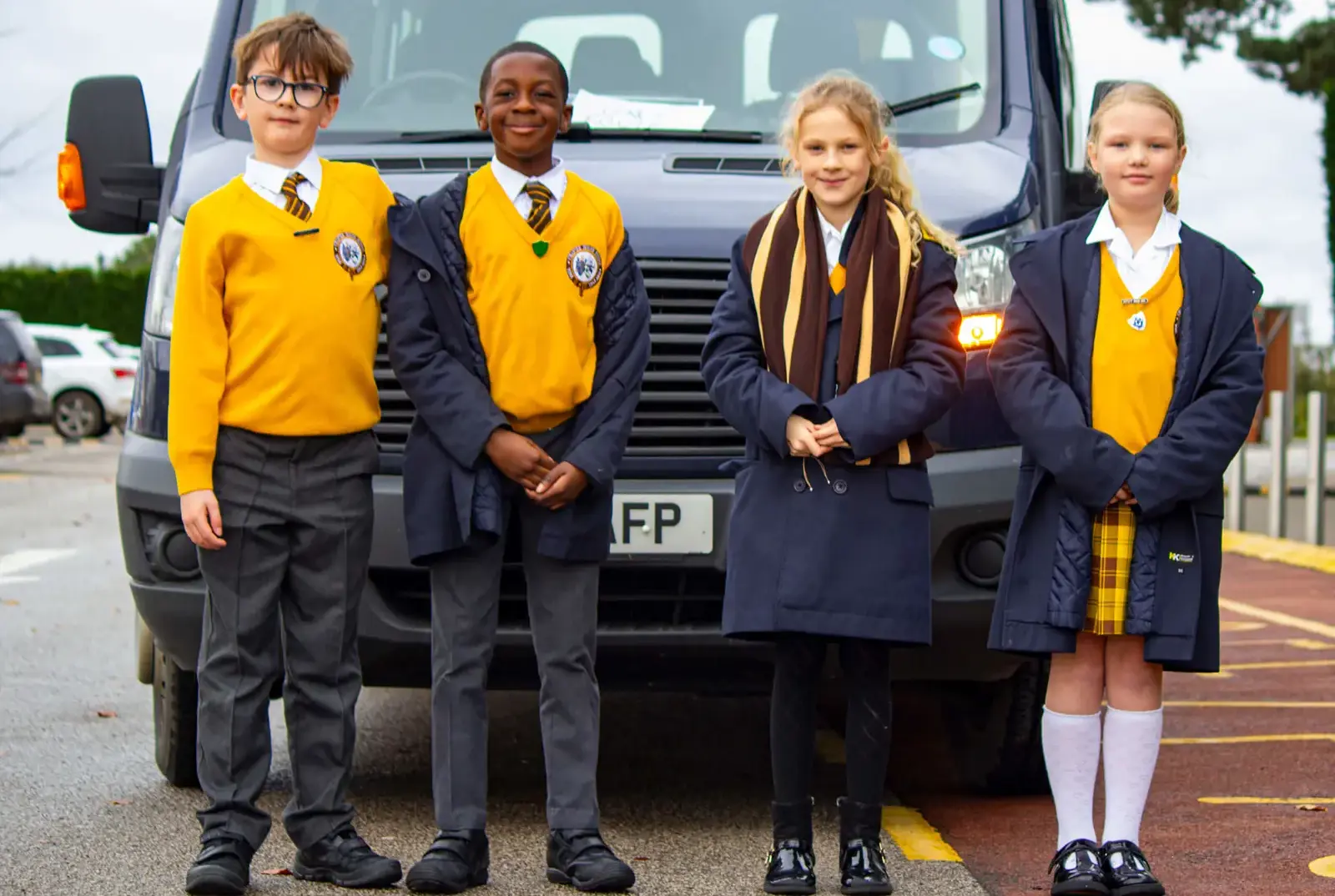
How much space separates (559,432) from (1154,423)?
119cm

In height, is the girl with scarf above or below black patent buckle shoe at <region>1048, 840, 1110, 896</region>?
above

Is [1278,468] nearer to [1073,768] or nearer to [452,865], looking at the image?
[1073,768]

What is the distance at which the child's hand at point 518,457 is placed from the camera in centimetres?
400

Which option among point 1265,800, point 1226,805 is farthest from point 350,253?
point 1265,800

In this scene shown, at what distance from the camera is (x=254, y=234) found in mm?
3979

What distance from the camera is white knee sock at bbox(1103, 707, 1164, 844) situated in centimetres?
406

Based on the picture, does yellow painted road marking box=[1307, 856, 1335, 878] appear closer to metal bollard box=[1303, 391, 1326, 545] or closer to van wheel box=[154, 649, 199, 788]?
van wheel box=[154, 649, 199, 788]

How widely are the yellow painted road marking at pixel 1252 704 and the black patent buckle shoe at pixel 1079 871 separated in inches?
115

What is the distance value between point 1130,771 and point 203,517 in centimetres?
191

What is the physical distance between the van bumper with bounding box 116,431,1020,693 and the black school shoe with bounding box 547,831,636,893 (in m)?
0.51

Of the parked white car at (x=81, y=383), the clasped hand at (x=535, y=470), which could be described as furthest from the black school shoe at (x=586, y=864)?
the parked white car at (x=81, y=383)

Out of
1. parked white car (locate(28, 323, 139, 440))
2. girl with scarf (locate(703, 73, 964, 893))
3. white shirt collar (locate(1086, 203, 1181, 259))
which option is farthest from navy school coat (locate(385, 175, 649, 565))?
parked white car (locate(28, 323, 139, 440))

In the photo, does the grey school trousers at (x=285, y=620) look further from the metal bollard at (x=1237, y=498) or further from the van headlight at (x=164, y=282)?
the metal bollard at (x=1237, y=498)

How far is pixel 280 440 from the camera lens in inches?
159
